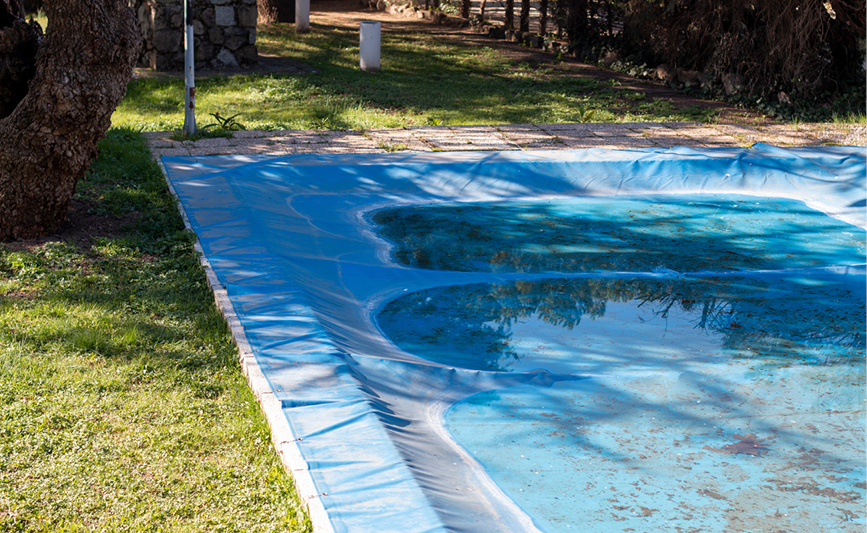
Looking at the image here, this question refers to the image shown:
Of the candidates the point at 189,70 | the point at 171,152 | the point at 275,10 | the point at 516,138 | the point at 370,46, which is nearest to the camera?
the point at 171,152

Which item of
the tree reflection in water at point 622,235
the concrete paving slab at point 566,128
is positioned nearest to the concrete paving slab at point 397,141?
the tree reflection in water at point 622,235

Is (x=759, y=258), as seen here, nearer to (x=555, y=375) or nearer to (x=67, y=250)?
(x=555, y=375)

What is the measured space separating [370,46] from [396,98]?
2326 mm

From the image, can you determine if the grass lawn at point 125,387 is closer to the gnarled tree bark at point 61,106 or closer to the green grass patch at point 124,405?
the green grass patch at point 124,405

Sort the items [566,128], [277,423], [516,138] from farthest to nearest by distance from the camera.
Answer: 1. [566,128]
2. [516,138]
3. [277,423]

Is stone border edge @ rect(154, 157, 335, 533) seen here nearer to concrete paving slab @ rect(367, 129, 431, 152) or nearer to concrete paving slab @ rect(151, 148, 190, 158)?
concrete paving slab @ rect(151, 148, 190, 158)

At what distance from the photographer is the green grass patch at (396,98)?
9758 mm

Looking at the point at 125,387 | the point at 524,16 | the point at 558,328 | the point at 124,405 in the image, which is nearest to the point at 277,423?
the point at 124,405

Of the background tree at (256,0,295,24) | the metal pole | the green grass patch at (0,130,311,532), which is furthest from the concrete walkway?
the background tree at (256,0,295,24)

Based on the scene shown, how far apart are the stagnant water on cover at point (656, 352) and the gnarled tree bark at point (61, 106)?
242cm

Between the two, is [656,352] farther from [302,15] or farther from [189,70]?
[302,15]

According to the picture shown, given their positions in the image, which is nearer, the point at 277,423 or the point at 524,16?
the point at 277,423

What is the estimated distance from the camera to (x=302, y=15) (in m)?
17.2

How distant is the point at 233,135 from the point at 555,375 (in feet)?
18.0
